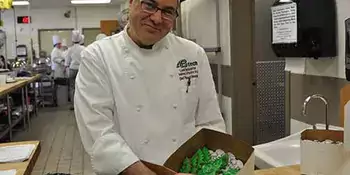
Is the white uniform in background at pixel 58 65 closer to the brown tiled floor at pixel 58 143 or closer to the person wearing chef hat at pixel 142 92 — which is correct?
the brown tiled floor at pixel 58 143

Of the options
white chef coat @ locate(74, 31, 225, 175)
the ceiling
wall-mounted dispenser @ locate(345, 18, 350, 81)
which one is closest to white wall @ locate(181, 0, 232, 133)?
wall-mounted dispenser @ locate(345, 18, 350, 81)

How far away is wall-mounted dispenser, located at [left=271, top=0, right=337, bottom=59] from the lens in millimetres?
2148

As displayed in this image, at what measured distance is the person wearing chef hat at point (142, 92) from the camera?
1.43 meters

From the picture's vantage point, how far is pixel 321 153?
4.25ft

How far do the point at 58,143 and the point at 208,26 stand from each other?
3550mm

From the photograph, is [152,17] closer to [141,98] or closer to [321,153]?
[141,98]

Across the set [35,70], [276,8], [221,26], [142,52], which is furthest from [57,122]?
[142,52]

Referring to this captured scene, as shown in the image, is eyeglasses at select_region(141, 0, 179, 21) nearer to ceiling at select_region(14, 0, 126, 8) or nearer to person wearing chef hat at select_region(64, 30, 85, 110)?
person wearing chef hat at select_region(64, 30, 85, 110)

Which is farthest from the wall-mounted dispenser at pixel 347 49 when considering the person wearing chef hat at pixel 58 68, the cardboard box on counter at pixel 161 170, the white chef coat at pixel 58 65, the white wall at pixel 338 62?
the white chef coat at pixel 58 65

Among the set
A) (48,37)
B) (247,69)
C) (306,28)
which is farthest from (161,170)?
(48,37)

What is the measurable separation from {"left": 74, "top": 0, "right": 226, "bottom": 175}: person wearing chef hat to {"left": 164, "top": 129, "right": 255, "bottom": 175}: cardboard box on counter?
27 centimetres

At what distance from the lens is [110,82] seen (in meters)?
1.53

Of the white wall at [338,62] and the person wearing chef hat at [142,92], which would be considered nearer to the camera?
the person wearing chef hat at [142,92]

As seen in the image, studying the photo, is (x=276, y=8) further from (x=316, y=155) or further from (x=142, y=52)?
(x=316, y=155)
